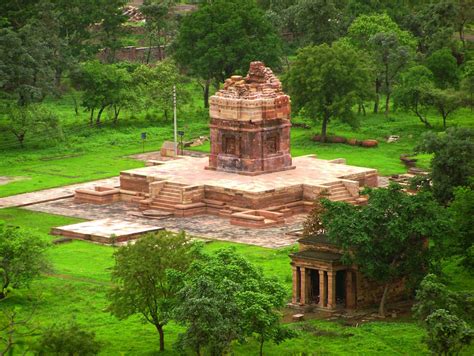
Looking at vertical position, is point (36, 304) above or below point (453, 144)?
below

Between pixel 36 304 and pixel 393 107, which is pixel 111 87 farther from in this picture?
pixel 36 304

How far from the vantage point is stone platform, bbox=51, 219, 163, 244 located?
252 ft

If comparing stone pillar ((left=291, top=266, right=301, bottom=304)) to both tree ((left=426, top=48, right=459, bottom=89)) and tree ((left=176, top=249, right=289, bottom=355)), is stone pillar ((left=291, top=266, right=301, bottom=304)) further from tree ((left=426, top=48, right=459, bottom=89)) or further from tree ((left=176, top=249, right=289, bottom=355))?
tree ((left=426, top=48, right=459, bottom=89))

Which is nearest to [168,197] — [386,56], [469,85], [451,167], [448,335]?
[451,167]

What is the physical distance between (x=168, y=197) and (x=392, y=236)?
24.5 meters

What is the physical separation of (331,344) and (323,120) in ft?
148

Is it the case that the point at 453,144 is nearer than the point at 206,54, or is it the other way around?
the point at 453,144

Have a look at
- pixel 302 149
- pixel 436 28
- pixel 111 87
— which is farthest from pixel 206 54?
pixel 436 28

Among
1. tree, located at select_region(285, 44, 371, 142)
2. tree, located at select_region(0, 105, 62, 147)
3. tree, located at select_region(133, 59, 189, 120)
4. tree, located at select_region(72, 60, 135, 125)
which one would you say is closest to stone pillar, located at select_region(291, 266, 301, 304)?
tree, located at select_region(285, 44, 371, 142)

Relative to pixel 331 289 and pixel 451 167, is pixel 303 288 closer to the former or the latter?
pixel 331 289

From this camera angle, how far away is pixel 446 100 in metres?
103

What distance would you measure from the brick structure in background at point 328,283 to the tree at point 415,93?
41.2m

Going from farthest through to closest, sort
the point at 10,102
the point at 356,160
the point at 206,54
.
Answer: the point at 206,54 → the point at 10,102 → the point at 356,160

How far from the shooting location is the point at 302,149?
10169 centimetres
